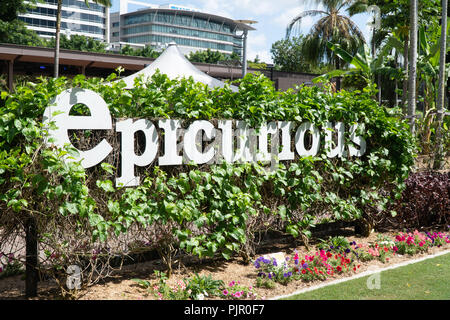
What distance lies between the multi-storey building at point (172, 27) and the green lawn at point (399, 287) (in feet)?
374

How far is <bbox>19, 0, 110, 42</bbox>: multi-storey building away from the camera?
106m

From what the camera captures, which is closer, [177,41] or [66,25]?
[66,25]

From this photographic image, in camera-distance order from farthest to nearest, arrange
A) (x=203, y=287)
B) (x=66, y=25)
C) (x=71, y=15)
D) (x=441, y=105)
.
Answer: (x=71, y=15) → (x=66, y=25) → (x=441, y=105) → (x=203, y=287)

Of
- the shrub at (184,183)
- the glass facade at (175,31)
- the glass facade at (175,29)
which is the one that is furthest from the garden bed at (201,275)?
the glass facade at (175,31)

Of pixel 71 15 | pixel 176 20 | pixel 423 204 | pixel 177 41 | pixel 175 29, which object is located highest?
pixel 176 20

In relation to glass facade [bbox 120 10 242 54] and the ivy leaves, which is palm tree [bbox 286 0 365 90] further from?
glass facade [bbox 120 10 242 54]

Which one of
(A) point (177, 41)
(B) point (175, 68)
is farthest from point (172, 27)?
(B) point (175, 68)

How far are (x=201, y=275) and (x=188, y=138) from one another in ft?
5.34

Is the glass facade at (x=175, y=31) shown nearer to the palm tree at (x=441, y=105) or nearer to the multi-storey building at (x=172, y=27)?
the multi-storey building at (x=172, y=27)

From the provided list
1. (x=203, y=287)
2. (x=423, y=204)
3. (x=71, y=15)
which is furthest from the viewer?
(x=71, y=15)

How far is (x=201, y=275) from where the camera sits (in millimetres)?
5656

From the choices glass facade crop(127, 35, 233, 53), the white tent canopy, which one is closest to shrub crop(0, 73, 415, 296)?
the white tent canopy

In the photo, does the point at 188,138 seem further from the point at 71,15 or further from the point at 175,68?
the point at 71,15

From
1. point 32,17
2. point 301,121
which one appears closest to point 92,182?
point 301,121
